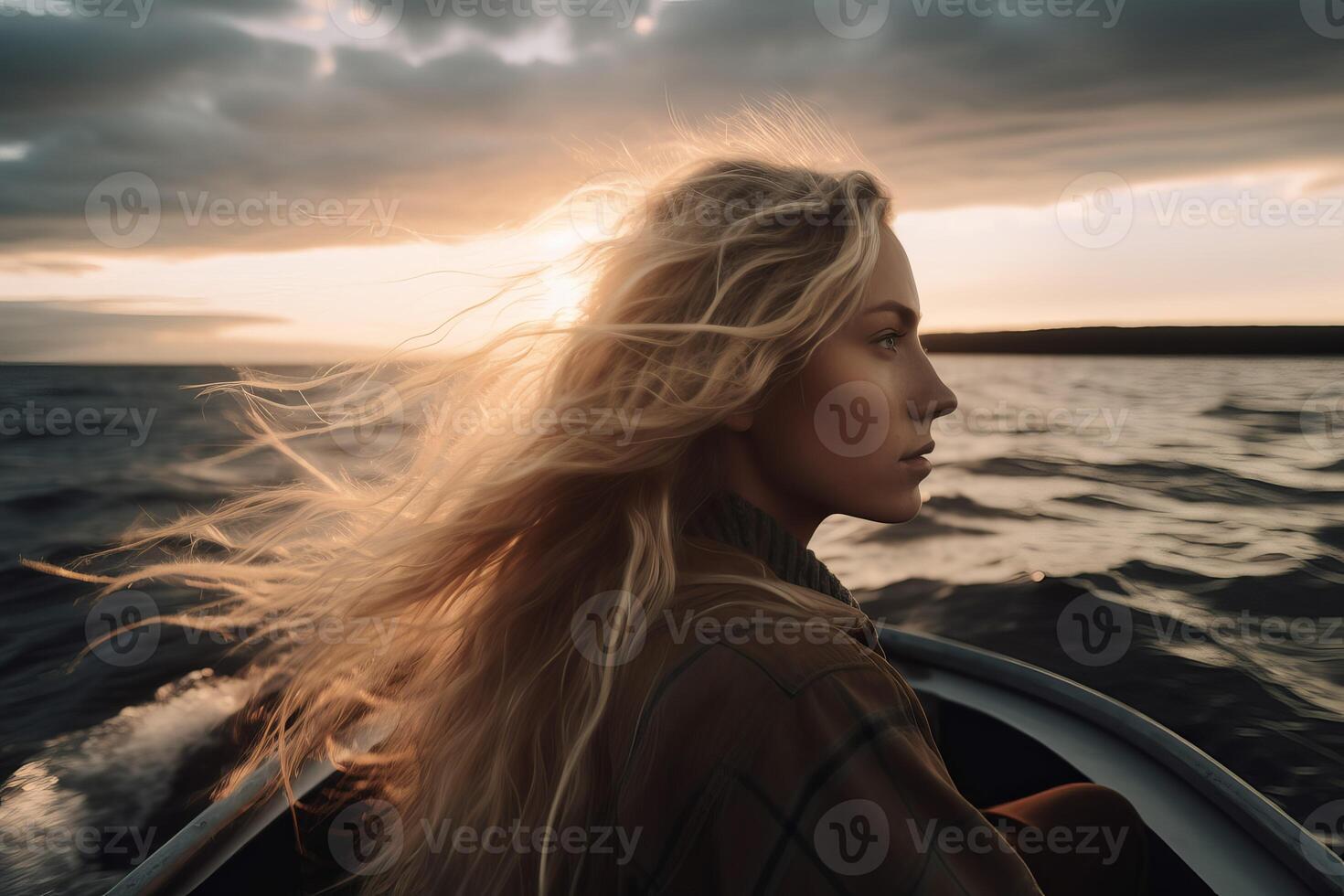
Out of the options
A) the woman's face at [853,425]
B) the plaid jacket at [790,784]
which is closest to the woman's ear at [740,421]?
the woman's face at [853,425]

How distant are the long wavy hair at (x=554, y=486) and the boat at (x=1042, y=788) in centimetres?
17

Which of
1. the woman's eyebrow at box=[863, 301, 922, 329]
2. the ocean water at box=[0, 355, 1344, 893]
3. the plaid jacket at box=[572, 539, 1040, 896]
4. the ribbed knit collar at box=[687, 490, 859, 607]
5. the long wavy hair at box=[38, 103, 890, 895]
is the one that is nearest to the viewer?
the plaid jacket at box=[572, 539, 1040, 896]

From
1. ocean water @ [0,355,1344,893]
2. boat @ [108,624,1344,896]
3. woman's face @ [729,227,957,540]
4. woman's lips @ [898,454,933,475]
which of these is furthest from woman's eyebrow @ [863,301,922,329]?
ocean water @ [0,355,1344,893]

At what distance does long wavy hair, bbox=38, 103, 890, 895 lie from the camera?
4.39 feet

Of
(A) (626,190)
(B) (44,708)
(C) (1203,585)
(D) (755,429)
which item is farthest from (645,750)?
(B) (44,708)

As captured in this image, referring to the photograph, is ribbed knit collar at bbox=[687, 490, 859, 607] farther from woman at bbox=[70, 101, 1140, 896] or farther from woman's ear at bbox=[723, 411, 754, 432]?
woman's ear at bbox=[723, 411, 754, 432]

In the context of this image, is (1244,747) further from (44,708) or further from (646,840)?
(44,708)

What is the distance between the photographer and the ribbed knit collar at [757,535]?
4.73ft

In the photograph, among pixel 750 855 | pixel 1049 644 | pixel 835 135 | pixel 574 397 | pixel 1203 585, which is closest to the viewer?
pixel 750 855

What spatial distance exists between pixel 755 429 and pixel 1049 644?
437 centimetres

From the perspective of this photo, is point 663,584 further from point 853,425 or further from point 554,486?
point 853,425

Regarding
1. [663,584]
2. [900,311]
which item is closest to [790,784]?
[663,584]

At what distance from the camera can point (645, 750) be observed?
1.04 metres

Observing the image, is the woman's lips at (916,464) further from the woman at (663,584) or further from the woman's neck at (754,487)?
the woman's neck at (754,487)
